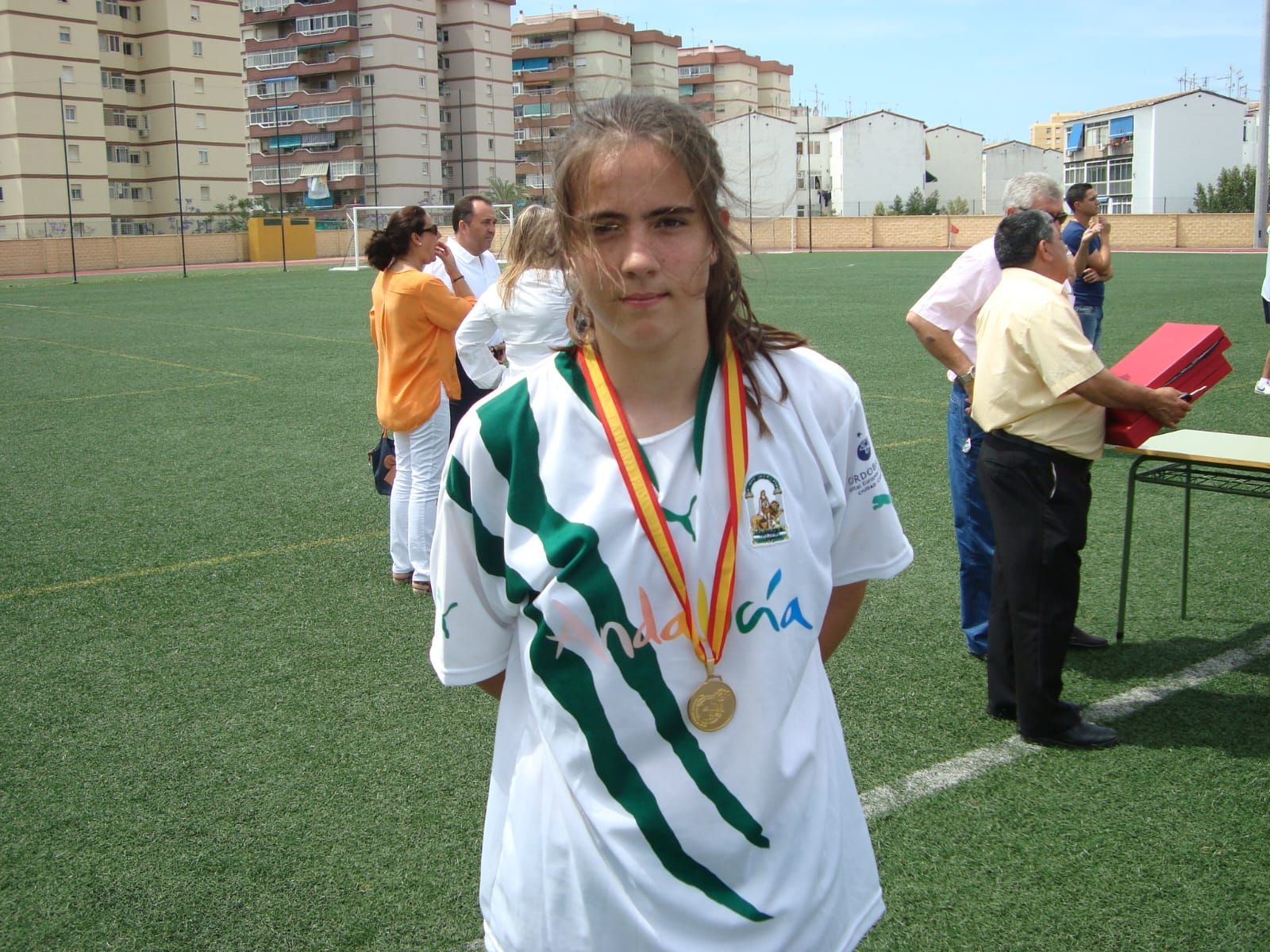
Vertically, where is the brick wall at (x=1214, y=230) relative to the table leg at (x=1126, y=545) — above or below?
above

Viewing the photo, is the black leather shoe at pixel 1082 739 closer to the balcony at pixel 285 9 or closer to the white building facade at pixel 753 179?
the white building facade at pixel 753 179

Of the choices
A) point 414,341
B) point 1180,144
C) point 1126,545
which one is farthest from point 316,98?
point 1126,545

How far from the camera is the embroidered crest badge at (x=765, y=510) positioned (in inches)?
61.5

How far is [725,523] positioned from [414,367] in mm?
4939

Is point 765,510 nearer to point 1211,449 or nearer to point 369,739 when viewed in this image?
point 369,739

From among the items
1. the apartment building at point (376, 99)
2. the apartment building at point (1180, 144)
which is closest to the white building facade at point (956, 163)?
the apartment building at point (1180, 144)

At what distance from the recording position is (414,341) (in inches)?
247

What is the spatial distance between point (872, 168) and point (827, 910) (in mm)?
98196

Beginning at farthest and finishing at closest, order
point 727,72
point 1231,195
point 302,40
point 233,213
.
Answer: point 727,72 → point 302,40 → point 233,213 → point 1231,195

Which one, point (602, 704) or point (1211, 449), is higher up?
point (602, 704)

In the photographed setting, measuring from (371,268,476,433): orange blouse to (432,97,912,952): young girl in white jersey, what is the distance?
4671 millimetres

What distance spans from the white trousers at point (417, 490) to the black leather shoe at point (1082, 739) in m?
3.30

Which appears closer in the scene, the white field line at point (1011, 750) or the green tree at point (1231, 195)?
the white field line at point (1011, 750)

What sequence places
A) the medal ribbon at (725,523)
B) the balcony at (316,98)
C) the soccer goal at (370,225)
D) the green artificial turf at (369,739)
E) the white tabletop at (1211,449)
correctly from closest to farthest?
the medal ribbon at (725,523) → the green artificial turf at (369,739) → the white tabletop at (1211,449) → the soccer goal at (370,225) → the balcony at (316,98)
